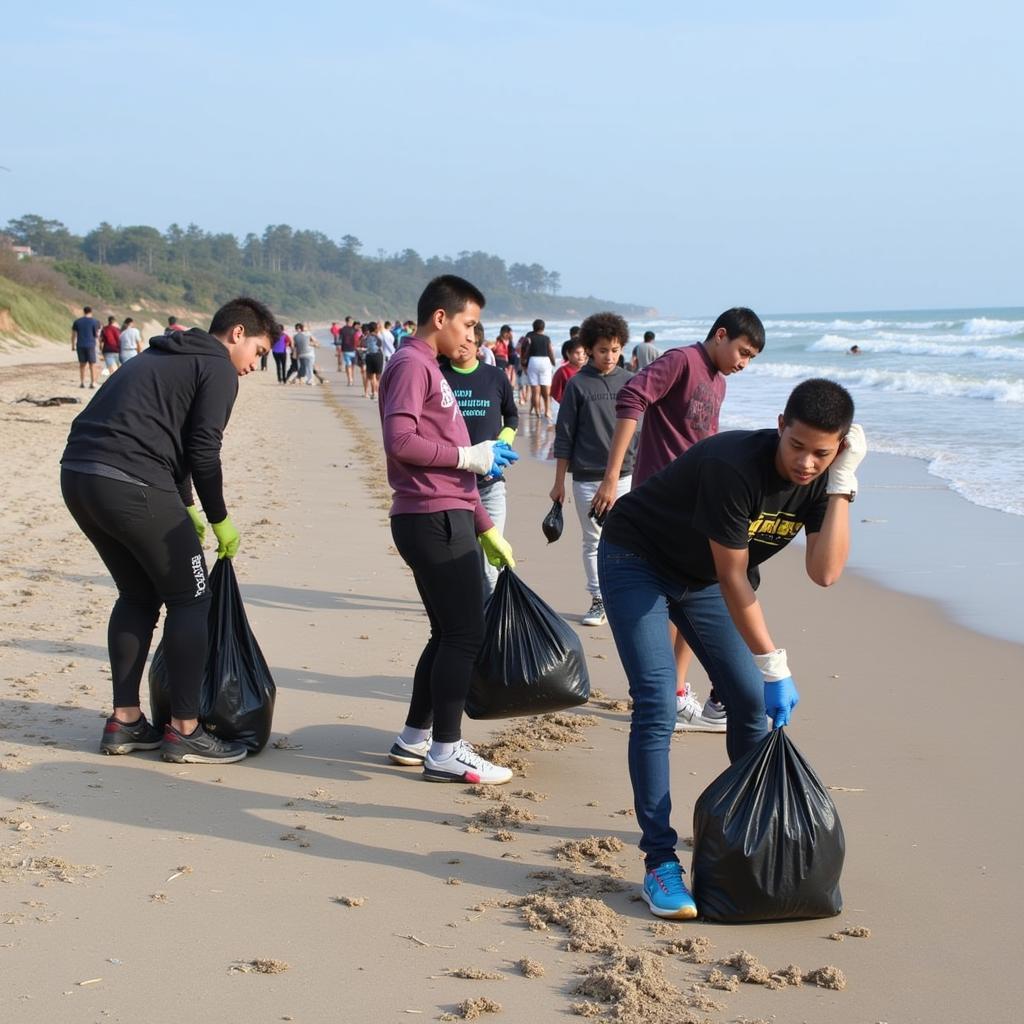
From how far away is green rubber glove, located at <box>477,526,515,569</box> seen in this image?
175 inches

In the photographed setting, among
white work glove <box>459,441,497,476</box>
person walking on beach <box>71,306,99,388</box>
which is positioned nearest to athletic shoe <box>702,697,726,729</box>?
white work glove <box>459,441,497,476</box>

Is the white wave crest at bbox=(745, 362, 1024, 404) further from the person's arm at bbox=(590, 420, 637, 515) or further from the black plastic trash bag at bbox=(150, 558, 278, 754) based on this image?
the black plastic trash bag at bbox=(150, 558, 278, 754)

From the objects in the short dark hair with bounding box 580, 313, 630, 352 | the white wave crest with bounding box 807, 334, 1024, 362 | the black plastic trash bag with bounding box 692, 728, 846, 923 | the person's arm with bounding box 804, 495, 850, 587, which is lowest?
the black plastic trash bag with bounding box 692, 728, 846, 923

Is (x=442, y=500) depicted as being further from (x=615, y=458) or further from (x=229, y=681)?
(x=615, y=458)

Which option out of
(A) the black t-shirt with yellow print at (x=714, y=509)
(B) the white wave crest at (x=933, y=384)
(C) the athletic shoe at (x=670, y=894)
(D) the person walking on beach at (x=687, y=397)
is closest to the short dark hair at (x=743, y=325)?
(D) the person walking on beach at (x=687, y=397)

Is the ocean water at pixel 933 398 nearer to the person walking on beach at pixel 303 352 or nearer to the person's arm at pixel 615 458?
the person's arm at pixel 615 458

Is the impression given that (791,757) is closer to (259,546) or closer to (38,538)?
(259,546)

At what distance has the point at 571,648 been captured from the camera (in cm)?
465

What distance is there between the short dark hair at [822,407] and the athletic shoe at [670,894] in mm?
1241

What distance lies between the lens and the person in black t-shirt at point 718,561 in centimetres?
316

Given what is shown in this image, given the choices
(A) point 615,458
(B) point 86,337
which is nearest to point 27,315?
(B) point 86,337

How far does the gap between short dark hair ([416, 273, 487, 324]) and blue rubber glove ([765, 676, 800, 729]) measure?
1.68m

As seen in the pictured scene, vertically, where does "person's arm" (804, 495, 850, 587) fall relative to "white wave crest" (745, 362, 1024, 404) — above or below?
below

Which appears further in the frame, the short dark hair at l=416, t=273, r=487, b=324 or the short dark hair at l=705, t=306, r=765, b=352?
the short dark hair at l=705, t=306, r=765, b=352
